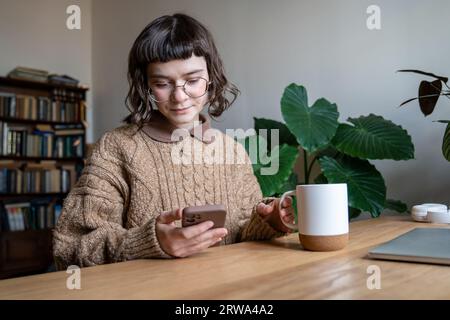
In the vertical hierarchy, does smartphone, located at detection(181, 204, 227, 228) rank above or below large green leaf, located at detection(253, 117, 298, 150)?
below

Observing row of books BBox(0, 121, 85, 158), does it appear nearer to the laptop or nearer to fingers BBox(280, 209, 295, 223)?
fingers BBox(280, 209, 295, 223)

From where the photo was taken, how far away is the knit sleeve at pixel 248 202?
881 millimetres

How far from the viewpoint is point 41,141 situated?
3.62 metres

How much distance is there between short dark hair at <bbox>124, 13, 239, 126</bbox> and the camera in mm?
944

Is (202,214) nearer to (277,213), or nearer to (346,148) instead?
(277,213)

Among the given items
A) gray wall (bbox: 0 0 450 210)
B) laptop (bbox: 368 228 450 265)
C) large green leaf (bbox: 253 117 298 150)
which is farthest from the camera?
large green leaf (bbox: 253 117 298 150)

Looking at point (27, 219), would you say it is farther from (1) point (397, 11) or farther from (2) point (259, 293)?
(2) point (259, 293)

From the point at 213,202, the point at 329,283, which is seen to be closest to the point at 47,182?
the point at 213,202

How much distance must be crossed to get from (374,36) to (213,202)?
1.36 meters

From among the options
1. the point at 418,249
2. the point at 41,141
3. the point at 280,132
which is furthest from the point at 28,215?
the point at 418,249

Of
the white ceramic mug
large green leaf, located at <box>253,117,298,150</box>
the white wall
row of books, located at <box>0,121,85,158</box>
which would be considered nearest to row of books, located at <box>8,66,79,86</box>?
the white wall

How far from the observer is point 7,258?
3258 mm

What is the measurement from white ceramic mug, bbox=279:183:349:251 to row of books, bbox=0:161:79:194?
3.36 meters

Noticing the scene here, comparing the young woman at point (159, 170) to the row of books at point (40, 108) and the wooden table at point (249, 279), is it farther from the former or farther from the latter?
the row of books at point (40, 108)
